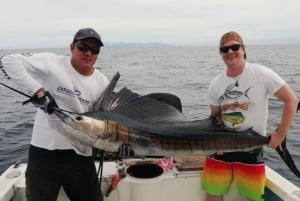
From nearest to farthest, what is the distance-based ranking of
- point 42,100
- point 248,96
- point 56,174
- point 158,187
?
point 42,100 < point 56,174 < point 248,96 < point 158,187

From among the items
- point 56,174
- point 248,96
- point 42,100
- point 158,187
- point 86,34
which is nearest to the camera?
point 42,100

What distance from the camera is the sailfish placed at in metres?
2.03

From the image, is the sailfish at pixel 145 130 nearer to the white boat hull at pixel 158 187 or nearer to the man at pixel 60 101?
the man at pixel 60 101

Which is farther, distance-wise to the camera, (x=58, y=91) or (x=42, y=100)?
(x=58, y=91)

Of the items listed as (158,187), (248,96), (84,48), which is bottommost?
(158,187)

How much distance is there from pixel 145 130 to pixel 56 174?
76 centimetres

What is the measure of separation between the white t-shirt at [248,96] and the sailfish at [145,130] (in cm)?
19

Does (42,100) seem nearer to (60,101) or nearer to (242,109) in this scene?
(60,101)

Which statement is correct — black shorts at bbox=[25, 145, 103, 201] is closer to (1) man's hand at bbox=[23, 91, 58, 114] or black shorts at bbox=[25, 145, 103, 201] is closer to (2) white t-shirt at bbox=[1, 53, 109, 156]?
(2) white t-shirt at bbox=[1, 53, 109, 156]

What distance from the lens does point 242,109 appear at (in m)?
2.78

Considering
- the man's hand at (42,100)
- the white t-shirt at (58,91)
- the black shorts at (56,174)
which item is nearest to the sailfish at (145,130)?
the man's hand at (42,100)

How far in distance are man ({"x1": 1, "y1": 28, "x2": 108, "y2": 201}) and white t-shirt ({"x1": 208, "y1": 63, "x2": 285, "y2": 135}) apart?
92cm

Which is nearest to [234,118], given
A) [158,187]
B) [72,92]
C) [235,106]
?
[235,106]

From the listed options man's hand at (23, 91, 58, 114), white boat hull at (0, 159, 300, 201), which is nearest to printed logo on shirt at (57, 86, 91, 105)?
man's hand at (23, 91, 58, 114)
